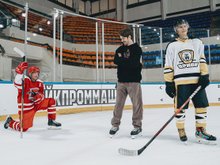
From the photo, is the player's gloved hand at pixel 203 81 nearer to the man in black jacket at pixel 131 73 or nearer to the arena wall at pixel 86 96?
the man in black jacket at pixel 131 73

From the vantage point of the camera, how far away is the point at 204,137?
1995 millimetres

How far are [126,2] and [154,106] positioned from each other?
10283 millimetres

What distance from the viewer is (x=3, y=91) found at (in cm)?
387

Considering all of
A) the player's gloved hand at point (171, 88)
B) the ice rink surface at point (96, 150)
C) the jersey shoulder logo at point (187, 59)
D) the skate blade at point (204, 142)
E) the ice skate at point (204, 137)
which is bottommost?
the ice rink surface at point (96, 150)

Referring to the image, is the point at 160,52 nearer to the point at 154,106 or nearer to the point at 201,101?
the point at 154,106

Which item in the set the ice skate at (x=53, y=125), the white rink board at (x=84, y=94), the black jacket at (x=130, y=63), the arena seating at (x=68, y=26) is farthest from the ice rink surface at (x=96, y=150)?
the arena seating at (x=68, y=26)

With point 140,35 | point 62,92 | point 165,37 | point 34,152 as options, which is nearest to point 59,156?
point 34,152

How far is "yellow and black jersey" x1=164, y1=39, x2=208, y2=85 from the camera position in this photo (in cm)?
201

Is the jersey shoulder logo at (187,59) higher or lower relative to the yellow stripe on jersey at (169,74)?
higher

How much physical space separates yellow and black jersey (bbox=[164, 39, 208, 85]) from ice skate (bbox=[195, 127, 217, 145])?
0.42 m

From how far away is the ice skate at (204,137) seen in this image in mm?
1955

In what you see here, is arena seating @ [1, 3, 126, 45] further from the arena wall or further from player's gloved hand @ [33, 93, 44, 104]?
player's gloved hand @ [33, 93, 44, 104]

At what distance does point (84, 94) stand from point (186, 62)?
134 inches

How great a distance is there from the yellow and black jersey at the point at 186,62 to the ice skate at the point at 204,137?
16.4 inches
